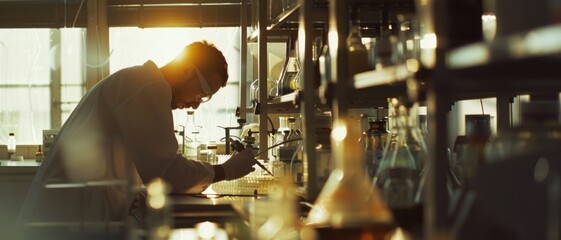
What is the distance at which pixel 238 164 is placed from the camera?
3.38 m

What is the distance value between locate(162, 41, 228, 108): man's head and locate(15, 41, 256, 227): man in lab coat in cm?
1

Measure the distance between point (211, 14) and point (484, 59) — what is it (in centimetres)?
569

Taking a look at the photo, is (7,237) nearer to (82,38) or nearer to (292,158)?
(82,38)

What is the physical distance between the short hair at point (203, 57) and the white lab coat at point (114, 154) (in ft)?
0.75

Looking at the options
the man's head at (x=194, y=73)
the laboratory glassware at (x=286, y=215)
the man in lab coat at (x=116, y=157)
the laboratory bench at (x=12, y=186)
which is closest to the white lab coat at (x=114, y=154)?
the man in lab coat at (x=116, y=157)

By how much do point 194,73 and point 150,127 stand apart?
429 millimetres

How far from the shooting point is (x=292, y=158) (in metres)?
3.00

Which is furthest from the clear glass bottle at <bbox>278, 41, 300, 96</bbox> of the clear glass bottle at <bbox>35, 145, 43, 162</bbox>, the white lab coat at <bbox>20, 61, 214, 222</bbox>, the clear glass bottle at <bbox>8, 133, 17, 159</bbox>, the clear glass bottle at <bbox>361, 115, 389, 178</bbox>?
the clear glass bottle at <bbox>8, 133, 17, 159</bbox>

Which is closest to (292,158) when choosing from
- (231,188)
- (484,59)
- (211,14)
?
(231,188)

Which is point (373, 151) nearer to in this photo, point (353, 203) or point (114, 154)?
point (353, 203)

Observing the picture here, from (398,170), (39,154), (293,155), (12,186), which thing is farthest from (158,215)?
(39,154)

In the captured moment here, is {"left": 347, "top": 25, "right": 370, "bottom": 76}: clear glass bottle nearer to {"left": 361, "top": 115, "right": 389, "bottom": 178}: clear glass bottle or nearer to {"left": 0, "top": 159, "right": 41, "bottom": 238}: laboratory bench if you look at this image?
{"left": 361, "top": 115, "right": 389, "bottom": 178}: clear glass bottle

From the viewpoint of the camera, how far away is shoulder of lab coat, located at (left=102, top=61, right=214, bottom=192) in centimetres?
317

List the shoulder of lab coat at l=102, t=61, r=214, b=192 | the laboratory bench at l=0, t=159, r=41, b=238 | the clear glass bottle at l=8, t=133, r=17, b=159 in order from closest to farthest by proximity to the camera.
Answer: the shoulder of lab coat at l=102, t=61, r=214, b=192 < the laboratory bench at l=0, t=159, r=41, b=238 < the clear glass bottle at l=8, t=133, r=17, b=159
